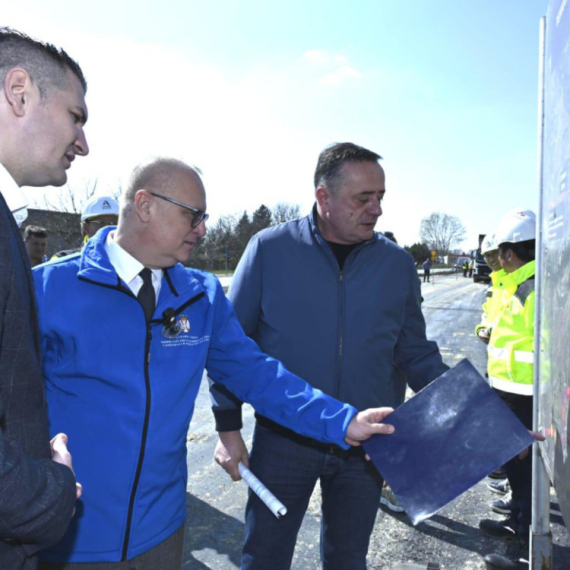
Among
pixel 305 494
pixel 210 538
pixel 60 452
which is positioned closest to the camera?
pixel 60 452

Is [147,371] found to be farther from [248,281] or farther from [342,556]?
[342,556]

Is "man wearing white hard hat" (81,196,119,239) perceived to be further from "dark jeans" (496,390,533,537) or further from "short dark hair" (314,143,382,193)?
"dark jeans" (496,390,533,537)

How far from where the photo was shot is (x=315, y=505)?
159 inches

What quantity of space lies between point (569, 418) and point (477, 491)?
3.11 m

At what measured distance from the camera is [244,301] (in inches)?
99.0

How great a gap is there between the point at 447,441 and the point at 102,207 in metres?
3.62

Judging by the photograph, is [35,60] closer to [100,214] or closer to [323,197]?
[323,197]

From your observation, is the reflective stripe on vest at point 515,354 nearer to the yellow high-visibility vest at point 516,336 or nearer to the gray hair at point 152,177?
the yellow high-visibility vest at point 516,336

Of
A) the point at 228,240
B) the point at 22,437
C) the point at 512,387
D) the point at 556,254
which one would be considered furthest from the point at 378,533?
the point at 228,240

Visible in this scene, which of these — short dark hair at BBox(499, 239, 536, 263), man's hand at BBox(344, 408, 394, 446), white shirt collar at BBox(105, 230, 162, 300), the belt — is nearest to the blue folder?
man's hand at BBox(344, 408, 394, 446)

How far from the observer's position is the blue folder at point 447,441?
1.71 meters

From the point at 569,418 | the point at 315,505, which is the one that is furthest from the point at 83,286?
the point at 315,505

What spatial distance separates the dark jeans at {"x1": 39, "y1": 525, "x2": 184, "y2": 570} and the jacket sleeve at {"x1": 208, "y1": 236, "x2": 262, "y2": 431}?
0.61m

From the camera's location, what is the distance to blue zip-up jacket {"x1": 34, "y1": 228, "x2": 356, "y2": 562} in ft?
5.37
